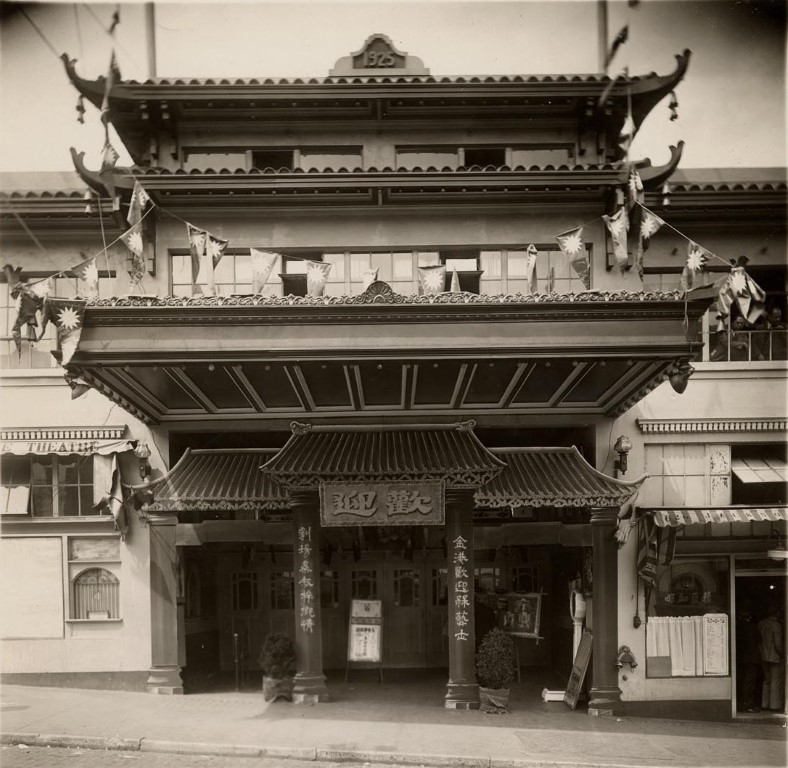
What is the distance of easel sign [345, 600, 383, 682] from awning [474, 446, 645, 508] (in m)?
3.88

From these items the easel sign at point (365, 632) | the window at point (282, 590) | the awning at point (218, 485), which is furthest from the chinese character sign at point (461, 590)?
the window at point (282, 590)

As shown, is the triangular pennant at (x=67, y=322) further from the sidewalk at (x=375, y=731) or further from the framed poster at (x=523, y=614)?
the framed poster at (x=523, y=614)

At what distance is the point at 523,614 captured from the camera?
16094 millimetres

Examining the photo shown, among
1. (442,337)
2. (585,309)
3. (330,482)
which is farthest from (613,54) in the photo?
(330,482)

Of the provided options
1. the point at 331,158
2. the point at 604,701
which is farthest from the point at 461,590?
the point at 331,158

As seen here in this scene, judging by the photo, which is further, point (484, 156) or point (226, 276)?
point (484, 156)

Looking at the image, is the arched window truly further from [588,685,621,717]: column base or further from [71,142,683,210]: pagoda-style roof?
[588,685,621,717]: column base

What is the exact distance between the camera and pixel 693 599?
14.9 meters

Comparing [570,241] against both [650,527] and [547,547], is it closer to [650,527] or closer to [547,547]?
[650,527]

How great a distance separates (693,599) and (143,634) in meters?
11.7

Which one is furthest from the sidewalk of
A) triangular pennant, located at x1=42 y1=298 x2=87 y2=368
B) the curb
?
triangular pennant, located at x1=42 y1=298 x2=87 y2=368

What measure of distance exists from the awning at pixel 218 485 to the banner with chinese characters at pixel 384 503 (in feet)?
3.67

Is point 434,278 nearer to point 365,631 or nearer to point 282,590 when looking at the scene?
point 365,631

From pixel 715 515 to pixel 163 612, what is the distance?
11.4 m
